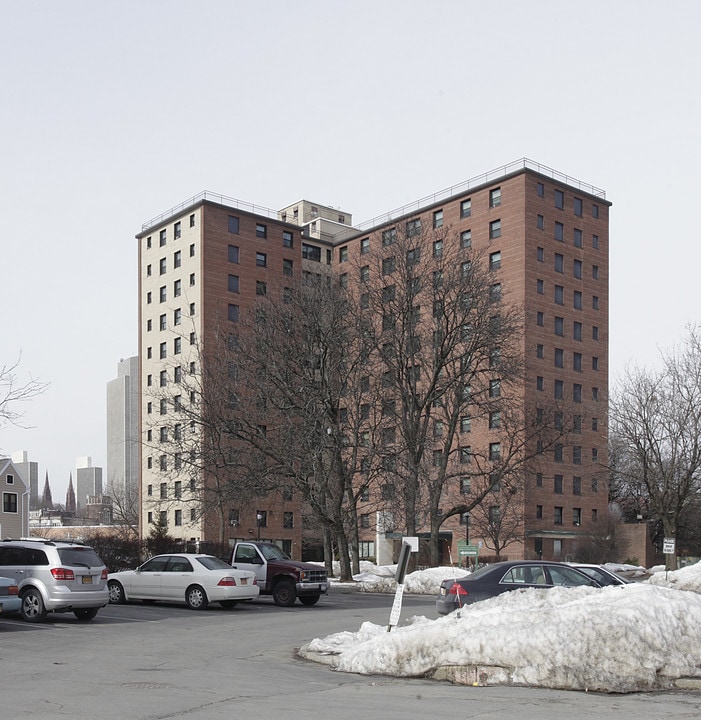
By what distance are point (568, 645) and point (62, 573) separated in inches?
501

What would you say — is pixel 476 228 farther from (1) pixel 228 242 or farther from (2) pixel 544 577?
(2) pixel 544 577

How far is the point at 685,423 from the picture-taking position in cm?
5403

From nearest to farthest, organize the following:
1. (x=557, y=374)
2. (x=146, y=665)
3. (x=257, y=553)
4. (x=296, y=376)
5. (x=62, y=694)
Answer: (x=62, y=694) → (x=146, y=665) → (x=257, y=553) → (x=296, y=376) → (x=557, y=374)

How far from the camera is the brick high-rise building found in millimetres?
75938

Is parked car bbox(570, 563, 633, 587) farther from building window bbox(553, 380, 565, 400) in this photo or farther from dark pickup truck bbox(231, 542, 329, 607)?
building window bbox(553, 380, 565, 400)

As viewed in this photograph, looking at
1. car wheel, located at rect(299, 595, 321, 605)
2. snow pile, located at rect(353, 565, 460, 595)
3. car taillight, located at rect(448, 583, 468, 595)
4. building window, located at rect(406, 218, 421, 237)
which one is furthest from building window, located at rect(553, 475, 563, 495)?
car taillight, located at rect(448, 583, 468, 595)

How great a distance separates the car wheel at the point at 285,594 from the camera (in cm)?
2867

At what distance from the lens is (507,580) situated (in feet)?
62.2

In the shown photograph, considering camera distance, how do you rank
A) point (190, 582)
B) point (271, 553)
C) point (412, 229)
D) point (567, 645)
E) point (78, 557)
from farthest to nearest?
point (412, 229) → point (271, 553) → point (190, 582) → point (78, 557) → point (567, 645)

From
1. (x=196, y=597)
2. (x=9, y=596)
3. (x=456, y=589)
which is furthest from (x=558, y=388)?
(x=9, y=596)

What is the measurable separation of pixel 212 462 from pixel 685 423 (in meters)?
27.3

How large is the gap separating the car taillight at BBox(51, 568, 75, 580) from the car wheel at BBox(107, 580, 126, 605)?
6.36 metres

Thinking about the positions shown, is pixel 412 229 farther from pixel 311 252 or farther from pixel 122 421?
pixel 122 421

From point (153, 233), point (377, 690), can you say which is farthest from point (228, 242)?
point (377, 690)
